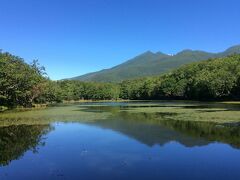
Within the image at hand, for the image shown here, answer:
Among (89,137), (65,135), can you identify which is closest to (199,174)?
(89,137)

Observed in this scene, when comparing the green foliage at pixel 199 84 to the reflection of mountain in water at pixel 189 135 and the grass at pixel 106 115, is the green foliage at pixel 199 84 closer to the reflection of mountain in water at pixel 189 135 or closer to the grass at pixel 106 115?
the grass at pixel 106 115

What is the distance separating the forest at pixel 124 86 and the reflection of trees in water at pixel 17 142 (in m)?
32.3

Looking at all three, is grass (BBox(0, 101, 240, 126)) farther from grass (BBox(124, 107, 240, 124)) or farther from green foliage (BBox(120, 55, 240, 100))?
green foliage (BBox(120, 55, 240, 100))

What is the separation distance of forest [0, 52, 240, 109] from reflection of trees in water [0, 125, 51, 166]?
106 ft

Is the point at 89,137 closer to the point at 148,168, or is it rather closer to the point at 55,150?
the point at 55,150

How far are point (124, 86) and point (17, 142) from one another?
6107 inches

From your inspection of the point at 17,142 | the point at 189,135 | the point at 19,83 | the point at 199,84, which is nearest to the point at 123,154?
the point at 189,135

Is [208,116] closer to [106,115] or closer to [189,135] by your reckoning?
[106,115]

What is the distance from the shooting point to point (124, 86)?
177 metres

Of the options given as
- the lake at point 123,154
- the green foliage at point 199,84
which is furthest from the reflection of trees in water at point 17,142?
the green foliage at point 199,84

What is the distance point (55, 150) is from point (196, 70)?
386ft

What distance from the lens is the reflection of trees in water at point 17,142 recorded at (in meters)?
17.8

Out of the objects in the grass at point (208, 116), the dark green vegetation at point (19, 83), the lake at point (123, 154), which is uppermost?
the dark green vegetation at point (19, 83)

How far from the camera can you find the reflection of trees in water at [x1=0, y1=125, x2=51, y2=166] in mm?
17828
